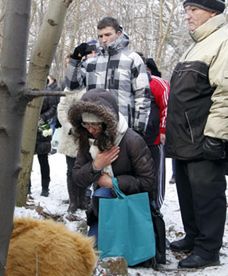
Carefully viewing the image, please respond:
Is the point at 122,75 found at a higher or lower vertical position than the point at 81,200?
higher

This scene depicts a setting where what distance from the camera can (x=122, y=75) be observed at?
15.0ft

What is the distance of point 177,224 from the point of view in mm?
5328

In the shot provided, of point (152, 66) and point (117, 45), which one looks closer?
point (117, 45)

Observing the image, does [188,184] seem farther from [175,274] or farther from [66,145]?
[66,145]

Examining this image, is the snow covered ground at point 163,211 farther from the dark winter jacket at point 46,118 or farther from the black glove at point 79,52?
the black glove at point 79,52

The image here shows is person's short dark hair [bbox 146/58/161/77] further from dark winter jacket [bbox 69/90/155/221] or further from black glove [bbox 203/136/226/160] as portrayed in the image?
black glove [bbox 203/136/226/160]

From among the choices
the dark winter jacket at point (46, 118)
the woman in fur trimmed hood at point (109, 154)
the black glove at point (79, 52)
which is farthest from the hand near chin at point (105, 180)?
the dark winter jacket at point (46, 118)

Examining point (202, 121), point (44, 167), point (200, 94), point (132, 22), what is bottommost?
point (44, 167)

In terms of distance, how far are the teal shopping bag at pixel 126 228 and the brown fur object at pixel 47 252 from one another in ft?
3.75

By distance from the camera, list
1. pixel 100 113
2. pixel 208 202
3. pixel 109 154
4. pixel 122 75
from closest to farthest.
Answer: pixel 100 113, pixel 109 154, pixel 208 202, pixel 122 75

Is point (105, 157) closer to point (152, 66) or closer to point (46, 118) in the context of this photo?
point (152, 66)

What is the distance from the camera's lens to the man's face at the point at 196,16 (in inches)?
155

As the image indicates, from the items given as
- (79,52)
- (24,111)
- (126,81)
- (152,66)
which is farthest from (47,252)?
(152,66)

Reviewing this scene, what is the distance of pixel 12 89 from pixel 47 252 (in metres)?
1.11
